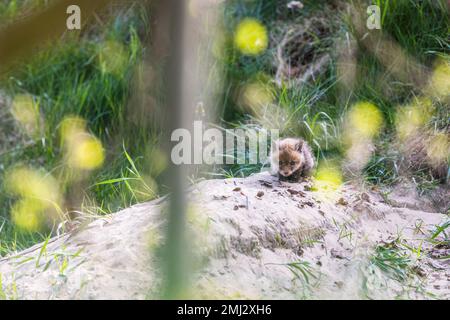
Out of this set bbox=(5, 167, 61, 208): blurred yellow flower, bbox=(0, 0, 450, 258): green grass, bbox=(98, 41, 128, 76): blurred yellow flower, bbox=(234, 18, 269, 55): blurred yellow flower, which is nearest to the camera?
bbox=(0, 0, 450, 258): green grass

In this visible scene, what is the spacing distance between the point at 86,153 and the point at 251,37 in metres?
1.98

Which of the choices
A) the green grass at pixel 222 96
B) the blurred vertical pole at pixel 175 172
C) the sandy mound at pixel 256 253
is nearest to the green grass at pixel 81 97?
the green grass at pixel 222 96

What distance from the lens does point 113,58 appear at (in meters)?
6.77

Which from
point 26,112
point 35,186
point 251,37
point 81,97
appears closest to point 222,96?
point 251,37

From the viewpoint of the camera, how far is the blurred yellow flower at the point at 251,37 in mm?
6477

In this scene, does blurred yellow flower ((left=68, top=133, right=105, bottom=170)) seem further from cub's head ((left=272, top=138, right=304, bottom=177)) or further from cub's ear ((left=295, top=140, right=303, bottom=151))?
cub's ear ((left=295, top=140, right=303, bottom=151))

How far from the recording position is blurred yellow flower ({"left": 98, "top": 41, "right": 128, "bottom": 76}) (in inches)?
261

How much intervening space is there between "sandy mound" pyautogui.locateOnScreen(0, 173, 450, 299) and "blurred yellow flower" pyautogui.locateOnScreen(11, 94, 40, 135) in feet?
10.7

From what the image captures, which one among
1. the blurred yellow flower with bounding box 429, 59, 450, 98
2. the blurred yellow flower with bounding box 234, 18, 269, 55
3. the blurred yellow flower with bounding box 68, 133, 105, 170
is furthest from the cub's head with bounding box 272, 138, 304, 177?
the blurred yellow flower with bounding box 68, 133, 105, 170

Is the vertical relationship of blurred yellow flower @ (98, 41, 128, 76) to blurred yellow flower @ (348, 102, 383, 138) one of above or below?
above

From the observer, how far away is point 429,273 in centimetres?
373

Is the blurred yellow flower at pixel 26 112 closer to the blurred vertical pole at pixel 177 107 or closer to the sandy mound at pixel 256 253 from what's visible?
the sandy mound at pixel 256 253

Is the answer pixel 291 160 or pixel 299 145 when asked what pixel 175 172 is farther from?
pixel 299 145
